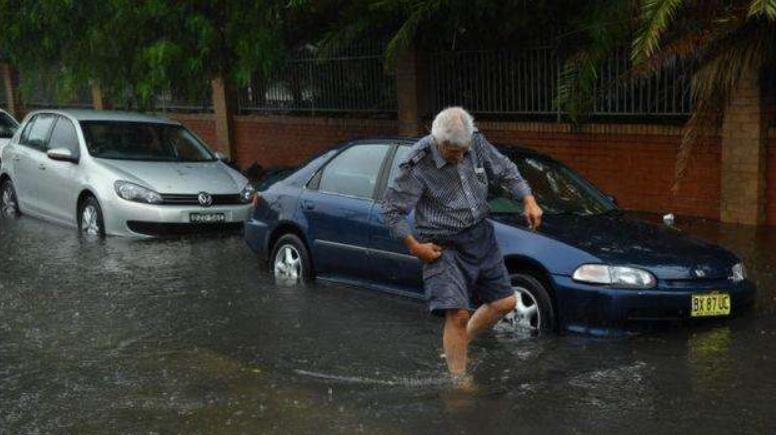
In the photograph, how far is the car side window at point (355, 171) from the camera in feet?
27.7

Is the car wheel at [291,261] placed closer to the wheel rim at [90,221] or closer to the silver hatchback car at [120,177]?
the silver hatchback car at [120,177]

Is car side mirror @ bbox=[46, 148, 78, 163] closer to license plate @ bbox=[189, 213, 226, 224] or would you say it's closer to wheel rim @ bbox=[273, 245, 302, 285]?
license plate @ bbox=[189, 213, 226, 224]

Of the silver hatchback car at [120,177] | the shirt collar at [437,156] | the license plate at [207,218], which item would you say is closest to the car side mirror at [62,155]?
the silver hatchback car at [120,177]

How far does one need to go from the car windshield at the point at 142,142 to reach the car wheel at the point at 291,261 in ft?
12.9

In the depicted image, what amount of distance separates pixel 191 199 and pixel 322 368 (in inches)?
229

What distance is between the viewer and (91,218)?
40.1 feet

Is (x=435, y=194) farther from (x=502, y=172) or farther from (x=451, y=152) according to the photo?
(x=502, y=172)

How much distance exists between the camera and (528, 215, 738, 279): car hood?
695 centimetres

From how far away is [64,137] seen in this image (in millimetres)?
13078

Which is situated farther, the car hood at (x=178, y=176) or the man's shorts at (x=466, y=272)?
the car hood at (x=178, y=176)

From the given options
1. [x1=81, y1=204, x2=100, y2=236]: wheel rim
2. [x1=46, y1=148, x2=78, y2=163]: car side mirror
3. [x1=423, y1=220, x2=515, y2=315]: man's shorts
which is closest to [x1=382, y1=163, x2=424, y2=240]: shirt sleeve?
[x1=423, y1=220, x2=515, y2=315]: man's shorts

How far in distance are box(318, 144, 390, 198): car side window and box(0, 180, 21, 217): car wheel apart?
6.91m

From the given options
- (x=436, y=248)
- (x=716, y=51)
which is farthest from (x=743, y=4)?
(x=436, y=248)

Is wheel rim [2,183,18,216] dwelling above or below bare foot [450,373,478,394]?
above
